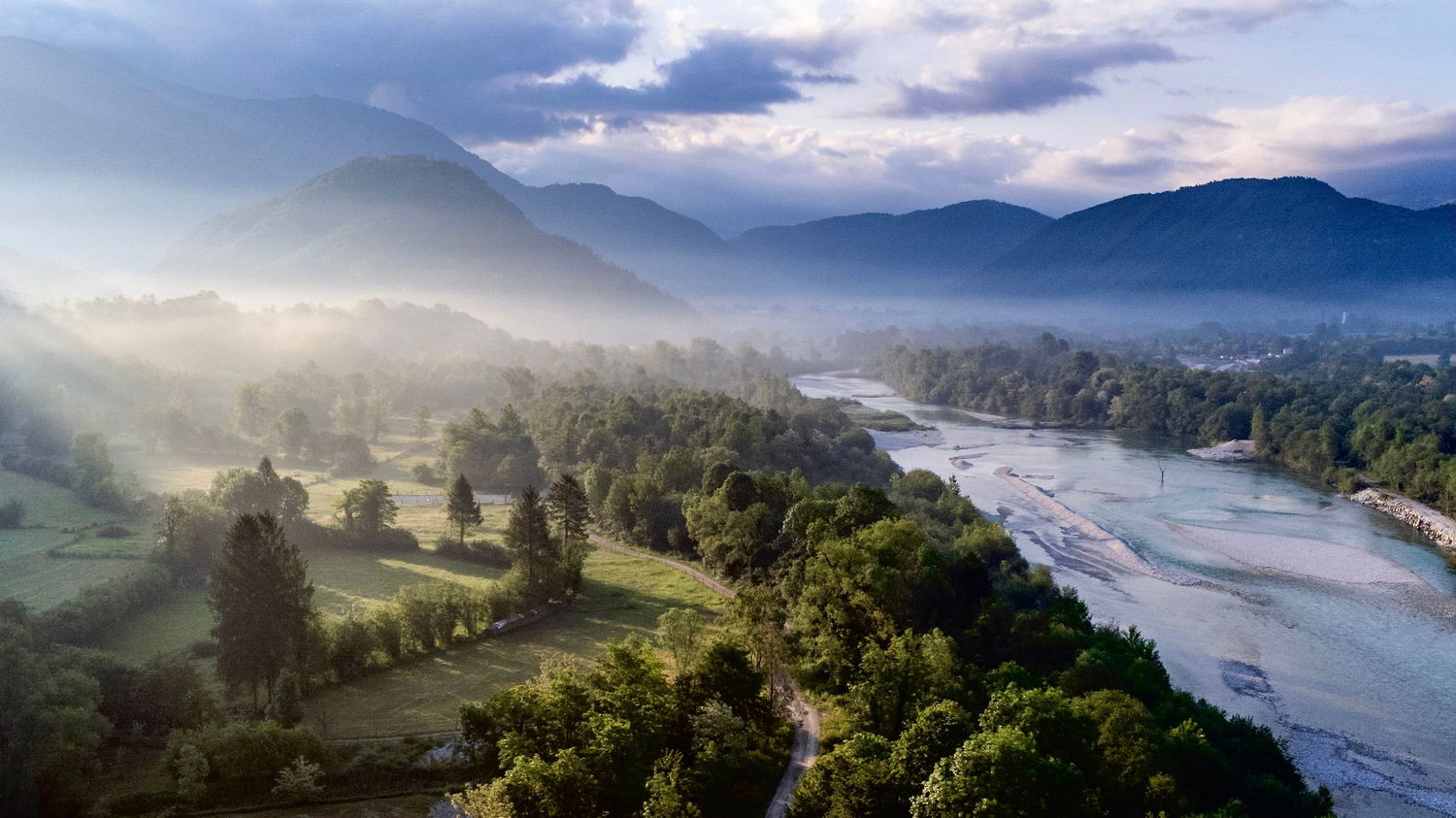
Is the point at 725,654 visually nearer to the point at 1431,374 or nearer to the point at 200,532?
the point at 200,532

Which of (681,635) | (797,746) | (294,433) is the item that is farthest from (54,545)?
(797,746)

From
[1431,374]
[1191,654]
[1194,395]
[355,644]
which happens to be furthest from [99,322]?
[1431,374]

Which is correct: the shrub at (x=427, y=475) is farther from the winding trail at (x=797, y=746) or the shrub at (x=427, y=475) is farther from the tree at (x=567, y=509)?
the winding trail at (x=797, y=746)

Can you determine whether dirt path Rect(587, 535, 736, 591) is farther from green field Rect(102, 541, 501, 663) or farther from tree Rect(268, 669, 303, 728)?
tree Rect(268, 669, 303, 728)

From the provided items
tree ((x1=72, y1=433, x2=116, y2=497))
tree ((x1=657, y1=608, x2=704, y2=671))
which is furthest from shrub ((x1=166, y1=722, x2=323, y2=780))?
tree ((x1=72, y1=433, x2=116, y2=497))

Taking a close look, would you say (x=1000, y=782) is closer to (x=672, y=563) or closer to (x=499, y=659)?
(x=499, y=659)
